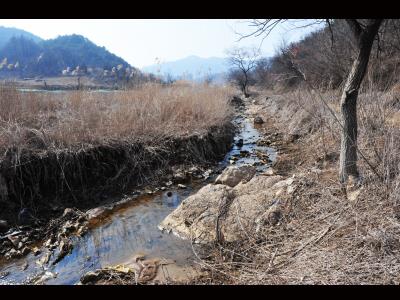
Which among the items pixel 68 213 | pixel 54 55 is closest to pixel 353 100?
pixel 68 213

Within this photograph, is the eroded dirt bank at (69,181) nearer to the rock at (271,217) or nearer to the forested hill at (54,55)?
the rock at (271,217)

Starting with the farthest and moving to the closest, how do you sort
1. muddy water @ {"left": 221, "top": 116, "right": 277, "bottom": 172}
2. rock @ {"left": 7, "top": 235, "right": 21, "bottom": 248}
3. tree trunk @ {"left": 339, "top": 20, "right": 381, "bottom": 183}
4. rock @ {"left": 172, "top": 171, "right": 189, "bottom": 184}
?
muddy water @ {"left": 221, "top": 116, "right": 277, "bottom": 172} → rock @ {"left": 172, "top": 171, "right": 189, "bottom": 184} → rock @ {"left": 7, "top": 235, "right": 21, "bottom": 248} → tree trunk @ {"left": 339, "top": 20, "right": 381, "bottom": 183}

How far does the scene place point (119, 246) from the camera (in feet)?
16.1

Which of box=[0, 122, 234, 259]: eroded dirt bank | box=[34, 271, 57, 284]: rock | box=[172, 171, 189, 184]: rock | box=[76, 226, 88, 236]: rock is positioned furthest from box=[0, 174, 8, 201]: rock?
box=[172, 171, 189, 184]: rock

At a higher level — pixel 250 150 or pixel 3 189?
pixel 250 150

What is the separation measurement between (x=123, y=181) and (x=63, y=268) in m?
2.87

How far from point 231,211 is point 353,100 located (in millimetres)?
2335

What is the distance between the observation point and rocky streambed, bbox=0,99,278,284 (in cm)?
418

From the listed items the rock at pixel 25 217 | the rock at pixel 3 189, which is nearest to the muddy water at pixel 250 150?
the rock at pixel 25 217

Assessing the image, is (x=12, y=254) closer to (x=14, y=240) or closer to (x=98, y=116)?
(x=14, y=240)

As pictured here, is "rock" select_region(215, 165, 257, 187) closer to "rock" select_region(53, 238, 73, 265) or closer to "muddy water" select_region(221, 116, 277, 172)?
"muddy water" select_region(221, 116, 277, 172)

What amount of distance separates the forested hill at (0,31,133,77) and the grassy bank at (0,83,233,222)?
5430cm

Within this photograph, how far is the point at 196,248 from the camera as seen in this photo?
4695 millimetres

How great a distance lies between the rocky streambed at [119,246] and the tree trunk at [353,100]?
1340 millimetres
